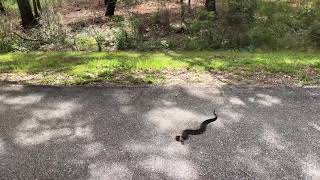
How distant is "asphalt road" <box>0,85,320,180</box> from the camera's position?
464 centimetres

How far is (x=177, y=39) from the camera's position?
11.8 meters

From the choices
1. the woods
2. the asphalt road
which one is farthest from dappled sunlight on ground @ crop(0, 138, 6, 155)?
the woods

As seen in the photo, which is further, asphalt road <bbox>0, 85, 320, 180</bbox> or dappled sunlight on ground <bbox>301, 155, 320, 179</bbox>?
asphalt road <bbox>0, 85, 320, 180</bbox>

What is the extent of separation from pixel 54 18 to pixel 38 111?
7.86m

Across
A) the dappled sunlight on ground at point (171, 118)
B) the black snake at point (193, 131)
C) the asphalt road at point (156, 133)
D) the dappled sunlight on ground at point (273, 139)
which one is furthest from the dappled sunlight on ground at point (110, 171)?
the dappled sunlight on ground at point (273, 139)

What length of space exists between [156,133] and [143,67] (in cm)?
294

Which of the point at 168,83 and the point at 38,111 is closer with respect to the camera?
the point at 38,111

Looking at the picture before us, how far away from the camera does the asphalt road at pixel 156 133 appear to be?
15.2 ft

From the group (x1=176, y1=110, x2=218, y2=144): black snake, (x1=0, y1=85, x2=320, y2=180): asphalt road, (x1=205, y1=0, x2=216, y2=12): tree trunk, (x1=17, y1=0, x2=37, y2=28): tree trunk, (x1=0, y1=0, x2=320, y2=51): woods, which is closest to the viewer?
(x1=0, y1=85, x2=320, y2=180): asphalt road

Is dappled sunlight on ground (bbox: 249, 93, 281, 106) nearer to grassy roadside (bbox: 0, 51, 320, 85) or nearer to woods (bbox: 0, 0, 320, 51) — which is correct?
grassy roadside (bbox: 0, 51, 320, 85)

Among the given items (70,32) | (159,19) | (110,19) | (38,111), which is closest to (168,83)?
(38,111)

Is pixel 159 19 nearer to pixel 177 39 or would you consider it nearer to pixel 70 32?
pixel 177 39

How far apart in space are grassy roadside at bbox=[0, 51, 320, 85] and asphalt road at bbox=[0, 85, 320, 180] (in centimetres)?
57

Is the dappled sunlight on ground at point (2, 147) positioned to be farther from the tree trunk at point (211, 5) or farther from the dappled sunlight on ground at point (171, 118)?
the tree trunk at point (211, 5)
